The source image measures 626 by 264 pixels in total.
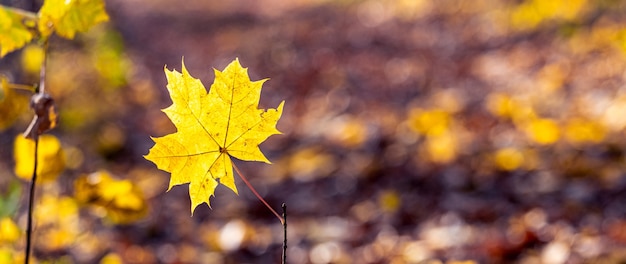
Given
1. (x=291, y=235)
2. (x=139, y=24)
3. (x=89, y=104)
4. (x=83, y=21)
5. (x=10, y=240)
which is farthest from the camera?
(x=139, y=24)

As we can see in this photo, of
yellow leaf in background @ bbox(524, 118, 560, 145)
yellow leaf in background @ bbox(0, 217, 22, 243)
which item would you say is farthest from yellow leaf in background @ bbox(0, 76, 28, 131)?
yellow leaf in background @ bbox(524, 118, 560, 145)

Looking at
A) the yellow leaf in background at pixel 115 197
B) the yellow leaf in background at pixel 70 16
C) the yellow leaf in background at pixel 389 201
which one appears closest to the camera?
the yellow leaf in background at pixel 70 16

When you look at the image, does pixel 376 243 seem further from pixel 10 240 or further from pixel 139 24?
pixel 139 24

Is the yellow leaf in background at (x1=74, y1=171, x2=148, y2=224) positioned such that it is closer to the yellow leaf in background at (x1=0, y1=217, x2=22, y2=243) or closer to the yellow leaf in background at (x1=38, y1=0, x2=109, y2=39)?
the yellow leaf in background at (x1=0, y1=217, x2=22, y2=243)

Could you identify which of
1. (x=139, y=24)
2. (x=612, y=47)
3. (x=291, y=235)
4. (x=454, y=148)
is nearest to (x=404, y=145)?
(x=454, y=148)

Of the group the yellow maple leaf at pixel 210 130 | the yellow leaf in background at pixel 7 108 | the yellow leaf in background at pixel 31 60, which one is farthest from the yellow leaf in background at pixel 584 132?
the yellow leaf in background at pixel 31 60

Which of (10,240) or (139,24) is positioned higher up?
(139,24)

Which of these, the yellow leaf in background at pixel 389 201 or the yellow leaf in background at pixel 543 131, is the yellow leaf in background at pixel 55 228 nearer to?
the yellow leaf in background at pixel 389 201

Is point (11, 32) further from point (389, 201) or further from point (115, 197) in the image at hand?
point (389, 201)
